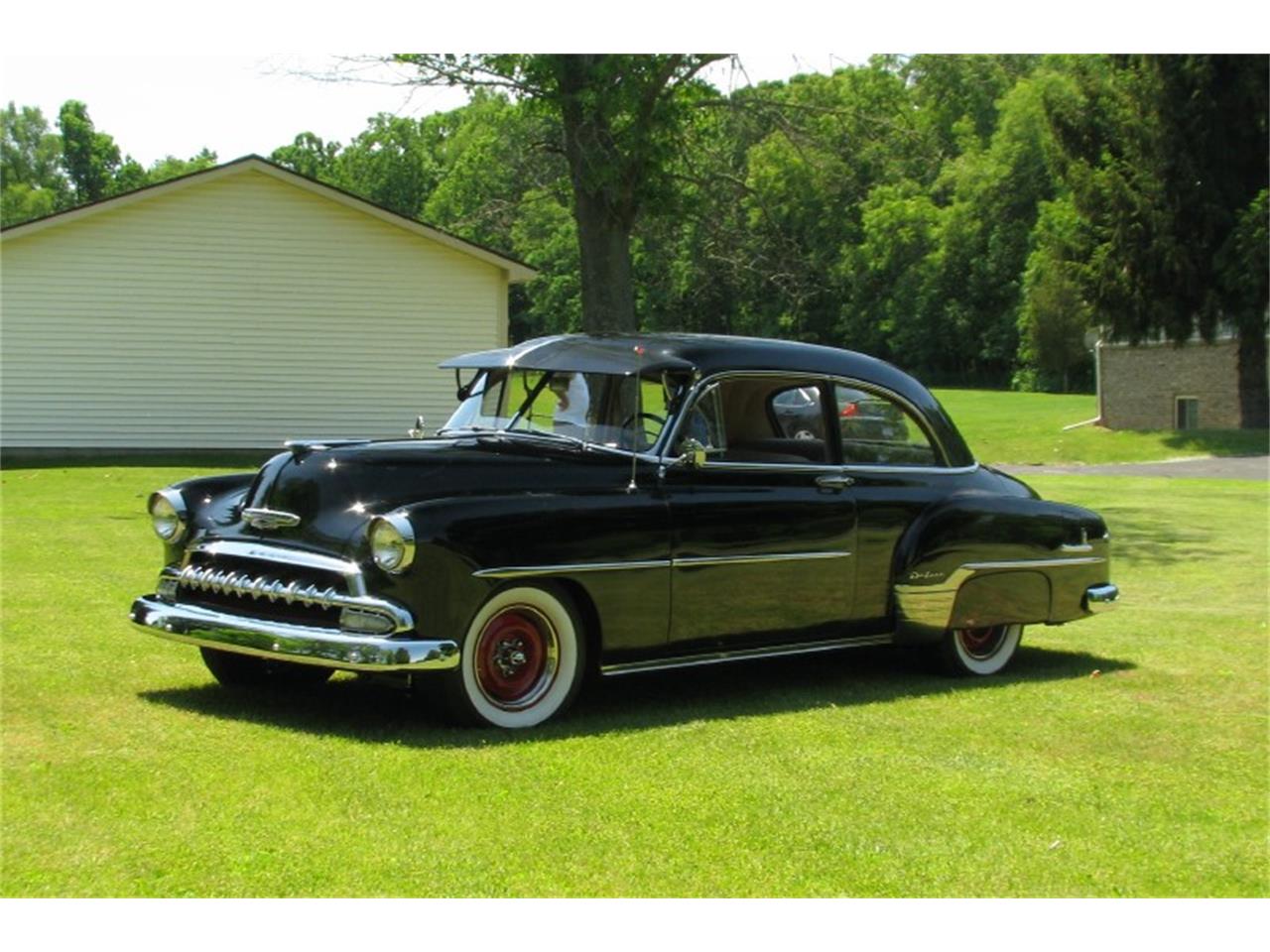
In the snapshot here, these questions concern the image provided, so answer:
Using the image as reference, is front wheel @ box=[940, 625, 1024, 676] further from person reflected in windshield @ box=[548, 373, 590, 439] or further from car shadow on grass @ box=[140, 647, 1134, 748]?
person reflected in windshield @ box=[548, 373, 590, 439]

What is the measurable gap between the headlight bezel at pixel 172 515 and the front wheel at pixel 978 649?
3953mm

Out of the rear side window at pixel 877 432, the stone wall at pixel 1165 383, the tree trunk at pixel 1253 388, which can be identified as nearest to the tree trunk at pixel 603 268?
the rear side window at pixel 877 432

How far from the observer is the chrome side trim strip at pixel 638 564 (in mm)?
6824

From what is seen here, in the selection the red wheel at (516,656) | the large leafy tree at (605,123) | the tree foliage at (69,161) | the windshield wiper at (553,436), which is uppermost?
the tree foliage at (69,161)

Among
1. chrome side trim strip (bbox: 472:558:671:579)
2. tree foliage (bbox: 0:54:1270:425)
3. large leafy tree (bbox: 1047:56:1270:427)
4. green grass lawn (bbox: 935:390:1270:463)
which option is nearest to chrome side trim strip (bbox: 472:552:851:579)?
chrome side trim strip (bbox: 472:558:671:579)

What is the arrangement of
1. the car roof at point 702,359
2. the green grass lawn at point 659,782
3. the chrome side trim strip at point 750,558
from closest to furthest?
1. the green grass lawn at point 659,782
2. the chrome side trim strip at point 750,558
3. the car roof at point 702,359

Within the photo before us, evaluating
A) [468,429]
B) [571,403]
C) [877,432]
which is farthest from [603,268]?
[571,403]

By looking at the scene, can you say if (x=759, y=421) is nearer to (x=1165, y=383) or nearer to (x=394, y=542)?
(x=394, y=542)

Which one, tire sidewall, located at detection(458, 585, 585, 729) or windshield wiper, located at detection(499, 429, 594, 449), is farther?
windshield wiper, located at detection(499, 429, 594, 449)

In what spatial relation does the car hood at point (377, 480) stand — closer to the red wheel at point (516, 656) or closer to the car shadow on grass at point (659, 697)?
the red wheel at point (516, 656)

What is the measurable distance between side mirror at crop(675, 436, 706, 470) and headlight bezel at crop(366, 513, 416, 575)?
1558 millimetres

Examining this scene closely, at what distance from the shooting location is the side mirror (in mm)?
7664

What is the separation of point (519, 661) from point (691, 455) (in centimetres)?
133

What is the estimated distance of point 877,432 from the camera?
867cm
